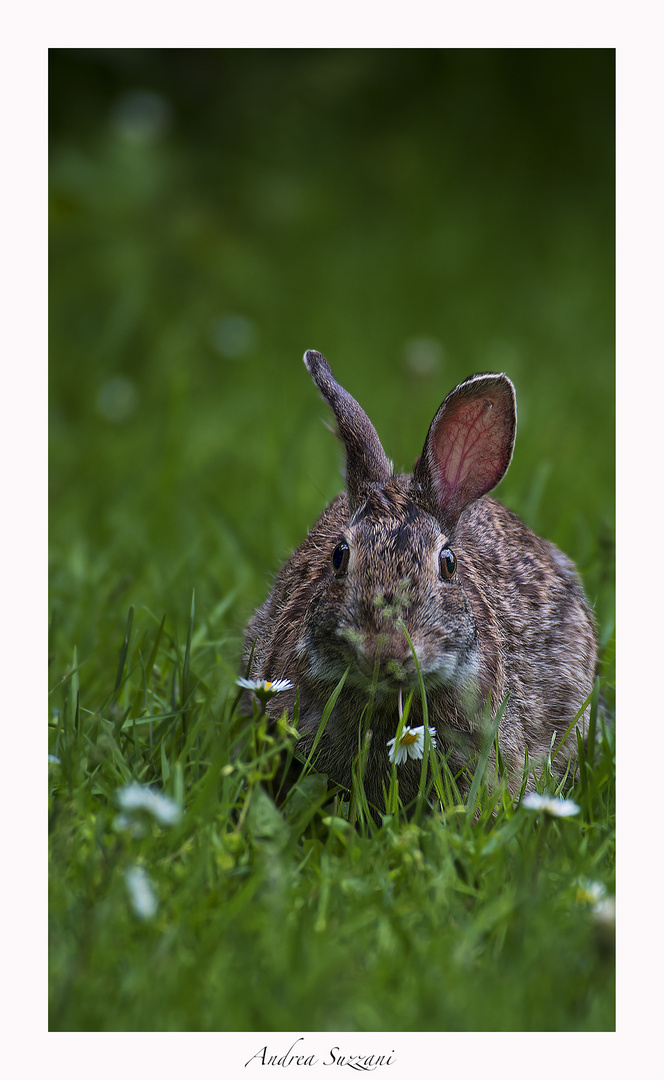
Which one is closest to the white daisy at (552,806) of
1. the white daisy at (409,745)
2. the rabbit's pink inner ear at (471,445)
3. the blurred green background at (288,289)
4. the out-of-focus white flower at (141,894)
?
the white daisy at (409,745)

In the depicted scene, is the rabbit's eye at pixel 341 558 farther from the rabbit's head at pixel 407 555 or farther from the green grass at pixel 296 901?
the green grass at pixel 296 901

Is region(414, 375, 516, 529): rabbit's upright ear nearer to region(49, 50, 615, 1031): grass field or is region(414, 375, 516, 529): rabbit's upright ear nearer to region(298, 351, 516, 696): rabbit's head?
region(298, 351, 516, 696): rabbit's head

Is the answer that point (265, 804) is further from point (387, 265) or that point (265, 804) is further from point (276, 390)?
point (387, 265)

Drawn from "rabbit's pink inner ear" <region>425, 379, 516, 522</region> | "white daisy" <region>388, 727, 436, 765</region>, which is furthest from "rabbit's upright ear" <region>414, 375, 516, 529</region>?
"white daisy" <region>388, 727, 436, 765</region>

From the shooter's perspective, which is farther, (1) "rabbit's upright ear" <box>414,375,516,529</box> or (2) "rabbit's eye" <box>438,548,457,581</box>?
(1) "rabbit's upright ear" <box>414,375,516,529</box>

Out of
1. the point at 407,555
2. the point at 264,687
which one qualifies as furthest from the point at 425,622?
the point at 264,687

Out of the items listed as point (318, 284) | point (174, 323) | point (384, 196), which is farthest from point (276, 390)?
point (384, 196)
